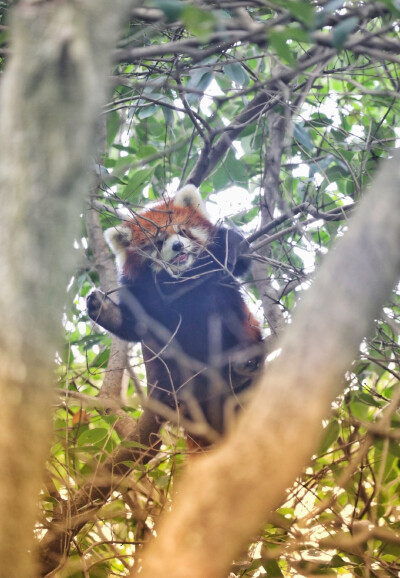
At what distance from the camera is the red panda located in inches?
132

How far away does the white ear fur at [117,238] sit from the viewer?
4.03 metres

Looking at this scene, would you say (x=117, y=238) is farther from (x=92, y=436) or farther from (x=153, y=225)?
(x=92, y=436)

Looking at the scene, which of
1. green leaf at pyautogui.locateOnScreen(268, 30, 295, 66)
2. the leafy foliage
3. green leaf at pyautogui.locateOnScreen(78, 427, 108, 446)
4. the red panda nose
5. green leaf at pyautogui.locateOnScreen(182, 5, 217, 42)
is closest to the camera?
green leaf at pyautogui.locateOnScreen(182, 5, 217, 42)

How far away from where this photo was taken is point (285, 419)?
0.96 meters

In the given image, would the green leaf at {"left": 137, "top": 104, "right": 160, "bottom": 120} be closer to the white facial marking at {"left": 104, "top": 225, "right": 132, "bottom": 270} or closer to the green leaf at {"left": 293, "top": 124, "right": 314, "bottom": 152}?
the white facial marking at {"left": 104, "top": 225, "right": 132, "bottom": 270}

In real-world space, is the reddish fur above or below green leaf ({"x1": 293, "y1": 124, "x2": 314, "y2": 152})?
below

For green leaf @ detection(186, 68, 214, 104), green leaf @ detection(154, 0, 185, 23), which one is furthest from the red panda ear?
green leaf @ detection(154, 0, 185, 23)

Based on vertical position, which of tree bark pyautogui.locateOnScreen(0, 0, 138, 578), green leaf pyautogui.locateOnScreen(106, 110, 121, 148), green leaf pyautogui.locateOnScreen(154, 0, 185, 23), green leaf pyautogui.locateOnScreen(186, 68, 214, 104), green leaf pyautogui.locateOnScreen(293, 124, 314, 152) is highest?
green leaf pyautogui.locateOnScreen(154, 0, 185, 23)

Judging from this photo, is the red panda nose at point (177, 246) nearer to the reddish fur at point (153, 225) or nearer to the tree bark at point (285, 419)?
the reddish fur at point (153, 225)

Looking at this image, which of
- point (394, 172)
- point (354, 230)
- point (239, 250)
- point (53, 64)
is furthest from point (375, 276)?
point (239, 250)

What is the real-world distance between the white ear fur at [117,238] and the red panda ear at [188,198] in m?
0.40

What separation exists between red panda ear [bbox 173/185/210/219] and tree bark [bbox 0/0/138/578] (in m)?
2.91

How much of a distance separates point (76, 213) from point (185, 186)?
2989mm

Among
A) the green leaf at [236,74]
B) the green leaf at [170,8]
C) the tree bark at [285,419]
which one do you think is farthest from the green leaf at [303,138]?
the tree bark at [285,419]
